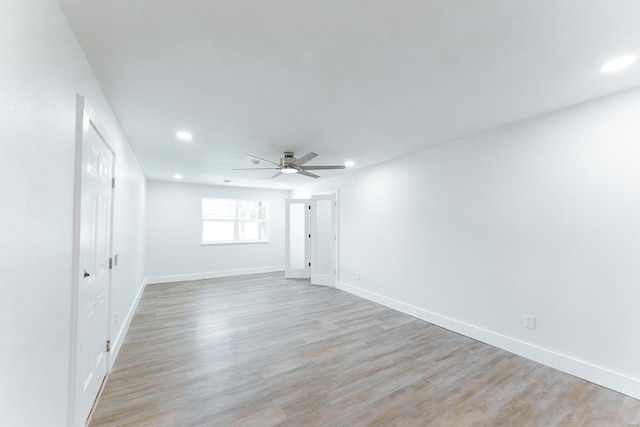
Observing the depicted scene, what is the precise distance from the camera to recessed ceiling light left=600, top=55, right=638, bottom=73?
5.66ft

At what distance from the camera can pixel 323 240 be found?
612cm

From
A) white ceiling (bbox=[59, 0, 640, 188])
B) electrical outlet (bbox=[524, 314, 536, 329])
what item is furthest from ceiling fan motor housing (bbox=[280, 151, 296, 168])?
electrical outlet (bbox=[524, 314, 536, 329])

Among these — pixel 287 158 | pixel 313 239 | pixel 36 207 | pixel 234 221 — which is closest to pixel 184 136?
pixel 287 158

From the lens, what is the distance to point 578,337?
238cm

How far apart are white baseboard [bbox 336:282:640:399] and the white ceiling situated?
2.37m

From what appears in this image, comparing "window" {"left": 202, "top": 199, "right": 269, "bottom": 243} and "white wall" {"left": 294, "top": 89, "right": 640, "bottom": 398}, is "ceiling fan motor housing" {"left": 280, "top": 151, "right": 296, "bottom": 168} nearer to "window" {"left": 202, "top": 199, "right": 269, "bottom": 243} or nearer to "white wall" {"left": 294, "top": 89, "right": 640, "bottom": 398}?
"white wall" {"left": 294, "top": 89, "right": 640, "bottom": 398}

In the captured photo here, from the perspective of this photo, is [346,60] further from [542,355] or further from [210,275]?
[210,275]

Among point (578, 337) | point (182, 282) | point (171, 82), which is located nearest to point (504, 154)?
point (578, 337)

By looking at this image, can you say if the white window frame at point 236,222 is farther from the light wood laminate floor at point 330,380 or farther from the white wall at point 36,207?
the white wall at point 36,207

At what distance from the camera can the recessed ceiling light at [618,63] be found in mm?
1725

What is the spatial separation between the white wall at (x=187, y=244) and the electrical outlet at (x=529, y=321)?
5.96m

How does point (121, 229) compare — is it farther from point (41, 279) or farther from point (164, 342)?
point (41, 279)

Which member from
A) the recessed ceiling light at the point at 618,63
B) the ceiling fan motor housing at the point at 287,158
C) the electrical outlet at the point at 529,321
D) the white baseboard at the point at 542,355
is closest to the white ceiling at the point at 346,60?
the recessed ceiling light at the point at 618,63

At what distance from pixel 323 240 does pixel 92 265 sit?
4.59m
